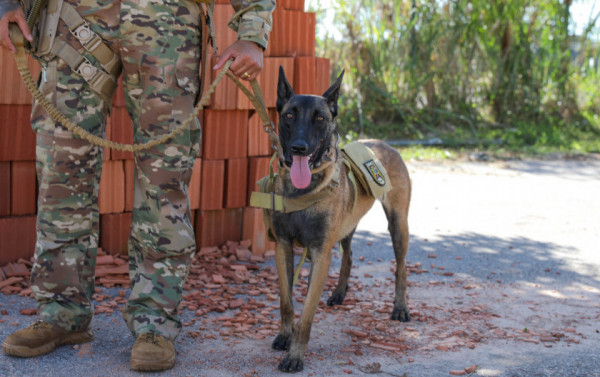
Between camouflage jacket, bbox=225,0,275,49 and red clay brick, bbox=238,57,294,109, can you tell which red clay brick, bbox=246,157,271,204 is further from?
camouflage jacket, bbox=225,0,275,49

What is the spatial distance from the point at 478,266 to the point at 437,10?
28.3 ft

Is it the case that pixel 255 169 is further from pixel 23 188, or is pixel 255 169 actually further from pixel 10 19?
pixel 10 19

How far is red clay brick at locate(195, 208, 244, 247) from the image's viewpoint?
5.57 metres

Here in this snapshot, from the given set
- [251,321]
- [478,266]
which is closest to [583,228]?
[478,266]

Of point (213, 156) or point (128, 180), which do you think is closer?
point (128, 180)

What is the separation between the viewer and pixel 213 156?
5.50 meters

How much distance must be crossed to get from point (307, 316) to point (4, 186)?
2.36m

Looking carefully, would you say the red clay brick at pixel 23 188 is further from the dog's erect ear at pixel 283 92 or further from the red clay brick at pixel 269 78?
Answer: the dog's erect ear at pixel 283 92

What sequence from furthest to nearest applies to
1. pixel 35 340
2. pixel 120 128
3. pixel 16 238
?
pixel 120 128 → pixel 16 238 → pixel 35 340

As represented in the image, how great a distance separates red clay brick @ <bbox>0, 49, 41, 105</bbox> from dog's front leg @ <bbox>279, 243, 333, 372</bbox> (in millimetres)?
2279

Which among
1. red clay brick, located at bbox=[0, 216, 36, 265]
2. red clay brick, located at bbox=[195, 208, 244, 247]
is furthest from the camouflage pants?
red clay brick, located at bbox=[195, 208, 244, 247]

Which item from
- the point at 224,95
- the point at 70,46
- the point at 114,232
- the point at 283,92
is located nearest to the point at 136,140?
the point at 70,46

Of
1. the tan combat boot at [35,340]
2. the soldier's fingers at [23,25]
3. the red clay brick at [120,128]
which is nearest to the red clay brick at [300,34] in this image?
the red clay brick at [120,128]

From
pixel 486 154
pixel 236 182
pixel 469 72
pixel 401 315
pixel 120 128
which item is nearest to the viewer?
pixel 401 315
